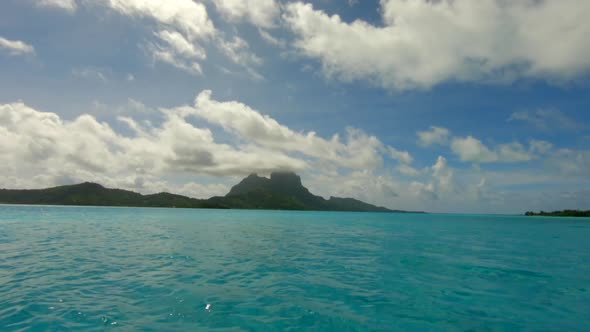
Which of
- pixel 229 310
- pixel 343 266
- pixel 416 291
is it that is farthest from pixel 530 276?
pixel 229 310

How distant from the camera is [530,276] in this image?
23.4 meters

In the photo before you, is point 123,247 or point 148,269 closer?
point 148,269

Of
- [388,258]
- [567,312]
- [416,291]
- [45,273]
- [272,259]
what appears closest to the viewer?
[567,312]

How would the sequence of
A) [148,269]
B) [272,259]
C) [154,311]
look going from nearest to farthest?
1. [154,311]
2. [148,269]
3. [272,259]

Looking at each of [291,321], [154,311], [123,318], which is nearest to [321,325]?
[291,321]

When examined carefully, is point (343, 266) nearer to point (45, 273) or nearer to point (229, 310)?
point (229, 310)

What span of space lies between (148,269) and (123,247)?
14.1 meters

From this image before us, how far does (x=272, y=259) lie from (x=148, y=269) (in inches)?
427

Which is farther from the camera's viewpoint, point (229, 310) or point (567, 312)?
point (567, 312)

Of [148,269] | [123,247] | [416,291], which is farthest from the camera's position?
[123,247]

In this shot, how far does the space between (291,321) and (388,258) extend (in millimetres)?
20071

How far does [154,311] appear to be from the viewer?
43.9 ft

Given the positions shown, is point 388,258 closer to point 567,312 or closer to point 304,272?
point 304,272

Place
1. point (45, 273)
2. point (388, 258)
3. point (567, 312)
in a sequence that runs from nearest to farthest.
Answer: point (567, 312), point (45, 273), point (388, 258)
